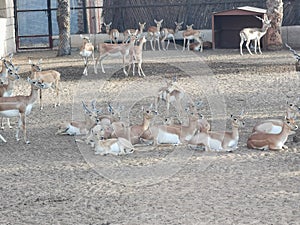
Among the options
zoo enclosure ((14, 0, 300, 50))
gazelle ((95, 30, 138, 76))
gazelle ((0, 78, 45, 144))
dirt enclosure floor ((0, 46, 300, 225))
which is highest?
zoo enclosure ((14, 0, 300, 50))

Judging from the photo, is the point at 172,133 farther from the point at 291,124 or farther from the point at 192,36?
the point at 192,36

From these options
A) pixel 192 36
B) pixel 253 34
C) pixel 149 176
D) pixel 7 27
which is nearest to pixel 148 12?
pixel 192 36

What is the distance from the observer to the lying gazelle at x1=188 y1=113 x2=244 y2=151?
28.1 feet

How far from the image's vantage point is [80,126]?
9680 mm

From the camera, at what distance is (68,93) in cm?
1353

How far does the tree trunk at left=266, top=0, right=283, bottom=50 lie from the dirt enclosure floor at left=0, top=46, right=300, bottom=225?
23.1 ft

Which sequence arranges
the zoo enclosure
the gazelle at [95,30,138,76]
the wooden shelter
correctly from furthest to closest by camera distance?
the zoo enclosure → the wooden shelter → the gazelle at [95,30,138,76]

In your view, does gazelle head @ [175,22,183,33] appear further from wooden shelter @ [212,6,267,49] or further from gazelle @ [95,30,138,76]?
gazelle @ [95,30,138,76]

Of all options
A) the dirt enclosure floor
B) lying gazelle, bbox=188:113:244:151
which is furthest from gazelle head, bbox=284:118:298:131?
lying gazelle, bbox=188:113:244:151

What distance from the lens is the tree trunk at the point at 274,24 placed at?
786 inches

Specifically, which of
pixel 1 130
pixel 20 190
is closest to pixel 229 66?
pixel 1 130

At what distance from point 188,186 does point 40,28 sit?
21128 mm

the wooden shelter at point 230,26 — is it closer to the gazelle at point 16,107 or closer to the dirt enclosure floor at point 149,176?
the dirt enclosure floor at point 149,176

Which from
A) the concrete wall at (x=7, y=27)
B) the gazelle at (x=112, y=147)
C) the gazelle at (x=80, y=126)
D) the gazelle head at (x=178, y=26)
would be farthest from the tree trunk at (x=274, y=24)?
the gazelle at (x=112, y=147)
